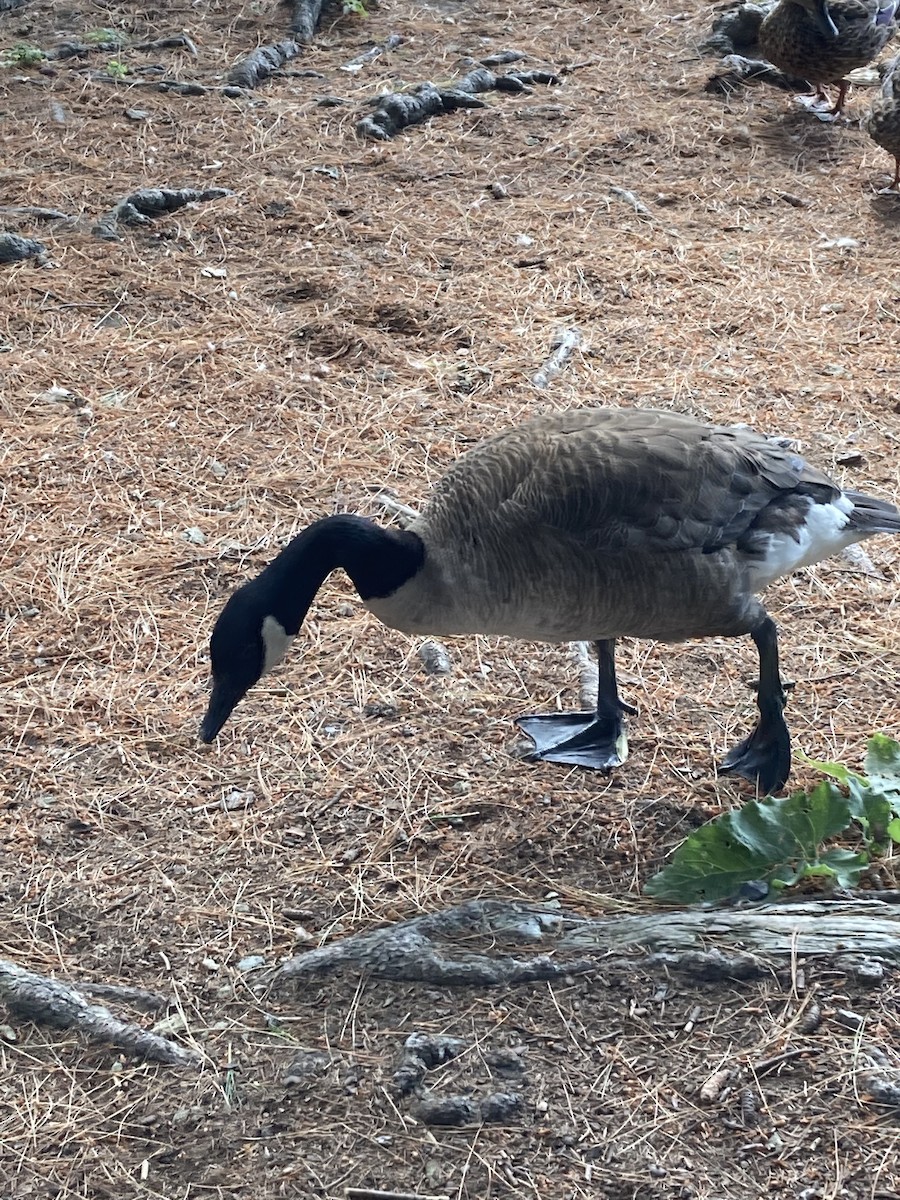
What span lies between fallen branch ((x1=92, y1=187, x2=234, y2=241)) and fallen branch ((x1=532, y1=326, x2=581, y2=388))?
295cm

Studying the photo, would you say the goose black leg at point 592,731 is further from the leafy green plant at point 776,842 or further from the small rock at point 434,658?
the leafy green plant at point 776,842

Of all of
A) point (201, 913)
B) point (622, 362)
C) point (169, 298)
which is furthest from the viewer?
point (169, 298)

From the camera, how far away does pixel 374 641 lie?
4.54 m

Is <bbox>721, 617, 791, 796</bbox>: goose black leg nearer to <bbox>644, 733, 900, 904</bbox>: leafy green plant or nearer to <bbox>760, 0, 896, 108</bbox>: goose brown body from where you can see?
<bbox>644, 733, 900, 904</bbox>: leafy green plant

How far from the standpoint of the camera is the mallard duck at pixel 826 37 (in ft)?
29.2

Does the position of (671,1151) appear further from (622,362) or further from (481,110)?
(481,110)

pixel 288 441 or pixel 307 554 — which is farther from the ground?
pixel 307 554

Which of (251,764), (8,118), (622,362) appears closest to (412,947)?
(251,764)

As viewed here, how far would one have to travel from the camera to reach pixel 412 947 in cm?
312

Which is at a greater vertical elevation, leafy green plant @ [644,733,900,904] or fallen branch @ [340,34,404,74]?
fallen branch @ [340,34,404,74]

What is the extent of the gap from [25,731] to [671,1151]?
2.62 metres

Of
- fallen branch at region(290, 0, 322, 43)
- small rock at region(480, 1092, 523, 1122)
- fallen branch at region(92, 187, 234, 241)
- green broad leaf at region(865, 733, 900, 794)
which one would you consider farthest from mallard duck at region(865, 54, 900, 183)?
small rock at region(480, 1092, 523, 1122)

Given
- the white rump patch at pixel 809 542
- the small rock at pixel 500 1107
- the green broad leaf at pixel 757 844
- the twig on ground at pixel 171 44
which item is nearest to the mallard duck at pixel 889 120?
the white rump patch at pixel 809 542

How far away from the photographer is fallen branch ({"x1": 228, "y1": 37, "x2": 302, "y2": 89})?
32.4 ft
